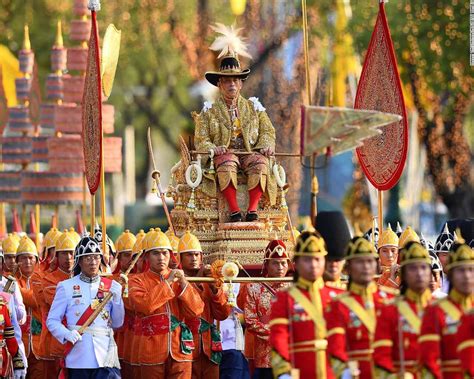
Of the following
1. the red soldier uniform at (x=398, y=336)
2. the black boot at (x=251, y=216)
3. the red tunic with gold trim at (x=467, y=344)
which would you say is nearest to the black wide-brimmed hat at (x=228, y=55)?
the black boot at (x=251, y=216)

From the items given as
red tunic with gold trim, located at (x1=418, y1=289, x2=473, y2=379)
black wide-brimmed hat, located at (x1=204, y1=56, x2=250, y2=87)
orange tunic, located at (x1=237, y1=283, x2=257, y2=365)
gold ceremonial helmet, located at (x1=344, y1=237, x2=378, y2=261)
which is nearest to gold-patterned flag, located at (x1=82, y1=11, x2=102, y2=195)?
black wide-brimmed hat, located at (x1=204, y1=56, x2=250, y2=87)

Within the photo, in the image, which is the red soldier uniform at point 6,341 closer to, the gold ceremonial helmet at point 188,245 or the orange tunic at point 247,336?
the gold ceremonial helmet at point 188,245

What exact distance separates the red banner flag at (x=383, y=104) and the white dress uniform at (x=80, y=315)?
14.5ft

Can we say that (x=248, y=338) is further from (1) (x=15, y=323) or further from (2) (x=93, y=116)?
(2) (x=93, y=116)

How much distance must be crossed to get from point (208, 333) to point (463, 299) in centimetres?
573

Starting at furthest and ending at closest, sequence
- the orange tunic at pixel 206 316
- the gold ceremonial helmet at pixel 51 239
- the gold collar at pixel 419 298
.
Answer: the gold ceremonial helmet at pixel 51 239
the orange tunic at pixel 206 316
the gold collar at pixel 419 298

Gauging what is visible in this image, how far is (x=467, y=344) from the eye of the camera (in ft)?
46.2

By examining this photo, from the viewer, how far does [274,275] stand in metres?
19.0

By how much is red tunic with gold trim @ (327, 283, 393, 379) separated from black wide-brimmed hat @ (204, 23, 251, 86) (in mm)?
7796

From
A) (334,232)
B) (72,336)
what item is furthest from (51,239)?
(334,232)

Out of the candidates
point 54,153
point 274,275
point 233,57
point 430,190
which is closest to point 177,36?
point 430,190

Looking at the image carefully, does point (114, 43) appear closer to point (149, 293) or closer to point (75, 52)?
point (149, 293)

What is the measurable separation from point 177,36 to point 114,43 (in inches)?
1144

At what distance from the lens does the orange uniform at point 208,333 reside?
19219 mm
